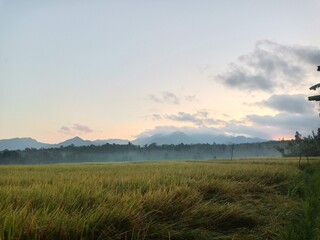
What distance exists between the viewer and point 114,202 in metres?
5.23

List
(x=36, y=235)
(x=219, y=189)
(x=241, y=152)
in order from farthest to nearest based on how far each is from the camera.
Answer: (x=241, y=152), (x=219, y=189), (x=36, y=235)

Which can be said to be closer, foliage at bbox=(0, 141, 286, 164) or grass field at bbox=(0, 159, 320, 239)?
grass field at bbox=(0, 159, 320, 239)

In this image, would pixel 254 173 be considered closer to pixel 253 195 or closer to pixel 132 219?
pixel 253 195

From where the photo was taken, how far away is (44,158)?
156000mm

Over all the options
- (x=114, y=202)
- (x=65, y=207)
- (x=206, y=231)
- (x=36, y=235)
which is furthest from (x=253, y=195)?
(x=36, y=235)

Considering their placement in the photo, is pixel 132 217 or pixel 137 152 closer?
pixel 132 217

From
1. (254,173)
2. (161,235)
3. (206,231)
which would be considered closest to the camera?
(161,235)

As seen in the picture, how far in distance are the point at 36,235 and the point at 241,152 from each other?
193 meters

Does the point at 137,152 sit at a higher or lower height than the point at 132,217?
higher

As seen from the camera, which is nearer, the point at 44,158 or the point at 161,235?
the point at 161,235

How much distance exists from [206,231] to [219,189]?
152 inches

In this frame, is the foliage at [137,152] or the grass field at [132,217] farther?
the foliage at [137,152]

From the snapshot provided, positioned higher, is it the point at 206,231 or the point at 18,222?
the point at 18,222

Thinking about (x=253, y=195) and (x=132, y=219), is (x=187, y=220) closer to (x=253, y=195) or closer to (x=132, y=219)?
(x=132, y=219)
